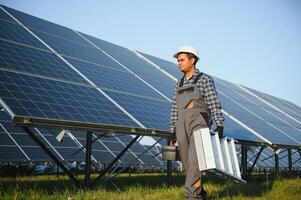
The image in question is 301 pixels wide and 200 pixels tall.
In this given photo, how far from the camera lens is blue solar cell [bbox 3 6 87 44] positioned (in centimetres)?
1160

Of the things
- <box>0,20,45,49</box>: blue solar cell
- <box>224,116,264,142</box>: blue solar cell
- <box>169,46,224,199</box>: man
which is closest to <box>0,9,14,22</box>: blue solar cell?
<box>0,20,45,49</box>: blue solar cell

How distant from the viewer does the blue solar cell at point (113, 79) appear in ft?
31.9

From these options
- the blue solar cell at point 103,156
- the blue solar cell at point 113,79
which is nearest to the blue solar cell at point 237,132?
the blue solar cell at point 113,79

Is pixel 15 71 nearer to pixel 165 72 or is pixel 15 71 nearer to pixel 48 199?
pixel 48 199

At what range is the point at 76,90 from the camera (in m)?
8.24

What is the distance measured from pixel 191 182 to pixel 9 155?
606 centimetres

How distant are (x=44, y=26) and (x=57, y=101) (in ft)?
19.6

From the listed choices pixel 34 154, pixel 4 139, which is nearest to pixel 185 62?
pixel 34 154

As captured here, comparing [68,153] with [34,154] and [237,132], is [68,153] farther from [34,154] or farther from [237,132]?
[237,132]

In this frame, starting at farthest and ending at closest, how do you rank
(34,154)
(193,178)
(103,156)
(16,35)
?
(103,156) < (34,154) < (16,35) < (193,178)

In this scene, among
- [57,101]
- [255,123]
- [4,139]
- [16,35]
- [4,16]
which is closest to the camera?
[57,101]

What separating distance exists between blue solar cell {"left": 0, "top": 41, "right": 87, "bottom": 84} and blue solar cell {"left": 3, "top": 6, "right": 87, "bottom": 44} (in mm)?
2535

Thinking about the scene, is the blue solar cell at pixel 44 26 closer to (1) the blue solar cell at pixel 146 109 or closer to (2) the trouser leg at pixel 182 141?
(1) the blue solar cell at pixel 146 109

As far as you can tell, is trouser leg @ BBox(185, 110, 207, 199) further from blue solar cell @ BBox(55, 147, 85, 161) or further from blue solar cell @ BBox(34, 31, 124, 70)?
blue solar cell @ BBox(34, 31, 124, 70)
